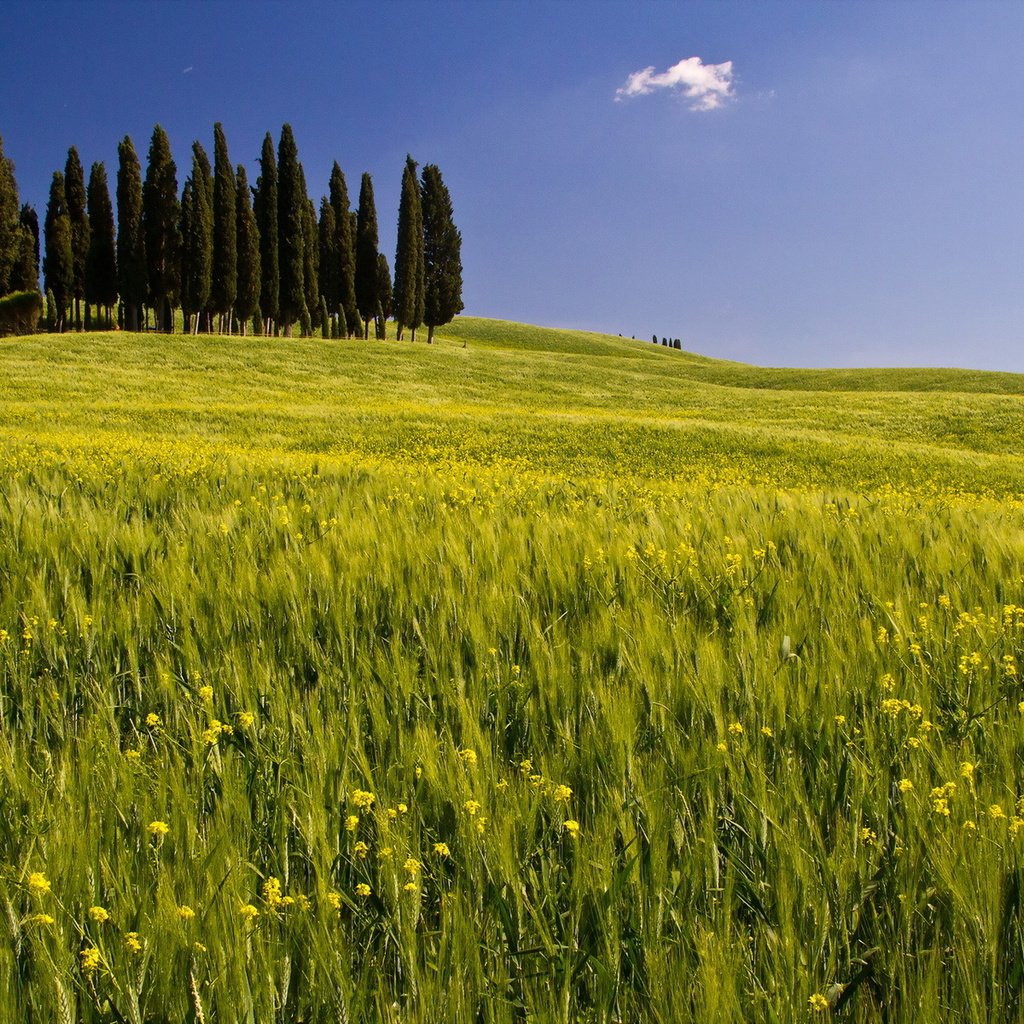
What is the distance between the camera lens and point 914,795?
1245 mm

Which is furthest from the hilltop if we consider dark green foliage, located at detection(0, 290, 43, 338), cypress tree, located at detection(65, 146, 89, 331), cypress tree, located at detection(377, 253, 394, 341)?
cypress tree, located at detection(65, 146, 89, 331)

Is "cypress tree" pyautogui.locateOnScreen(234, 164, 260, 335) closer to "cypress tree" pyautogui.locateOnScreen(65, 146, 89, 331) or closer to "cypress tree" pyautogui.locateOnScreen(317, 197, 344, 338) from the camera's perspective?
"cypress tree" pyautogui.locateOnScreen(317, 197, 344, 338)

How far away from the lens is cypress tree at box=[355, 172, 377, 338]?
61.0 meters

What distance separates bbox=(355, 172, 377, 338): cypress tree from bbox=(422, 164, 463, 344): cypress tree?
4.79 meters

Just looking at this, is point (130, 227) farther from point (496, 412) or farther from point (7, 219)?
point (496, 412)

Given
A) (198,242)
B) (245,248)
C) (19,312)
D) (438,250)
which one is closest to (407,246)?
(438,250)

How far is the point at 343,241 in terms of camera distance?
192 ft

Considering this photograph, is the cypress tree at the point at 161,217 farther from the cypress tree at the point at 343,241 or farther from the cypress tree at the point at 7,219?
the cypress tree at the point at 343,241

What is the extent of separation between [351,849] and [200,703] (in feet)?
2.40

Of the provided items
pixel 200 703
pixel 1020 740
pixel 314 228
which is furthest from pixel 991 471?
pixel 314 228

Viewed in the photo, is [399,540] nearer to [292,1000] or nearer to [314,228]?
[292,1000]

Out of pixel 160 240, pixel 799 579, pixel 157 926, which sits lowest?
pixel 157 926

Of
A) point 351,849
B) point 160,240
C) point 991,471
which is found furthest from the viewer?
point 160,240

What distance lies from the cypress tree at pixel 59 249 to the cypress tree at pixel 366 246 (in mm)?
23725
